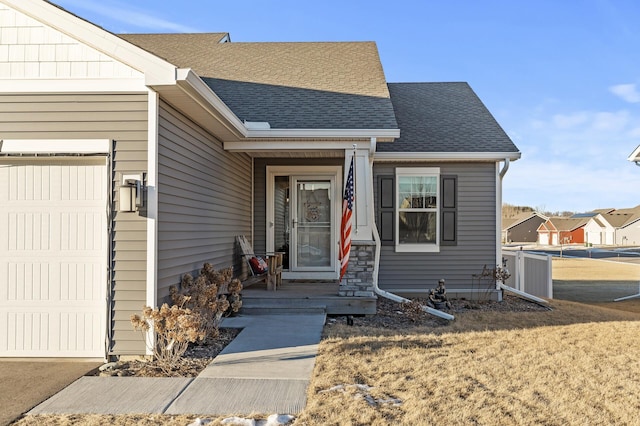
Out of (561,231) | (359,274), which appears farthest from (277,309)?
(561,231)

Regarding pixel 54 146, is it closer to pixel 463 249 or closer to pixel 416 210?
pixel 416 210

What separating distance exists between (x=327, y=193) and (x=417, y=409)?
6.02 metres

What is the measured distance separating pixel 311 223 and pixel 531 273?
5590 millimetres

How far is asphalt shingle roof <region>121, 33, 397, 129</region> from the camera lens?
810 cm

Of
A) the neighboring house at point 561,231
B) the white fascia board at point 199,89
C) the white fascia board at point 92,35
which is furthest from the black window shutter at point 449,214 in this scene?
the neighboring house at point 561,231

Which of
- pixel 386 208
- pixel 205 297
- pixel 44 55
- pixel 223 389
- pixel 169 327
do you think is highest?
pixel 44 55

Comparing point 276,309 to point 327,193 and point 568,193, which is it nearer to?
point 327,193

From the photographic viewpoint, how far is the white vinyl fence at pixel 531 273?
1111 centimetres

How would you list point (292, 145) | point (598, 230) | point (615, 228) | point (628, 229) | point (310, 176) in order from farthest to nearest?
point (598, 230) → point (615, 228) → point (628, 229) → point (310, 176) → point (292, 145)

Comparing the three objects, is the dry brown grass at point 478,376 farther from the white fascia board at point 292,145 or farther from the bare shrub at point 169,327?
the white fascia board at point 292,145

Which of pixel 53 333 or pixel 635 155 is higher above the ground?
pixel 635 155

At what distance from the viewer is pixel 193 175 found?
623cm

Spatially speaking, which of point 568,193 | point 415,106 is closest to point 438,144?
point 415,106

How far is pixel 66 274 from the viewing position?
5.18 m
